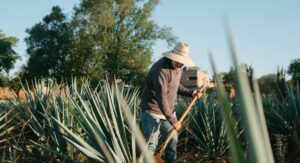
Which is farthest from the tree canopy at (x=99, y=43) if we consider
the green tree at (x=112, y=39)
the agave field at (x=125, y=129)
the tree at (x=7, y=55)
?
the agave field at (x=125, y=129)

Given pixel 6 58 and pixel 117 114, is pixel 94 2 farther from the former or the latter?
pixel 117 114

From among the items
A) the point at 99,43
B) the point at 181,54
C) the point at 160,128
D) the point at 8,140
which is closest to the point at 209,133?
the point at 160,128

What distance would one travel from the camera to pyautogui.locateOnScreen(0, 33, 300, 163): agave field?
62 cm

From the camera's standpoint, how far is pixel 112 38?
4594 centimetres

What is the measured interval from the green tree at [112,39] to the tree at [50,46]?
131 cm

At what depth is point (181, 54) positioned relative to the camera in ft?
18.2

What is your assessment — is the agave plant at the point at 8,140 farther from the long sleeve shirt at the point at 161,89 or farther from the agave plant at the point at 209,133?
the agave plant at the point at 209,133

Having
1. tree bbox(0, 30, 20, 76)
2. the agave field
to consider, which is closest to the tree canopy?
tree bbox(0, 30, 20, 76)

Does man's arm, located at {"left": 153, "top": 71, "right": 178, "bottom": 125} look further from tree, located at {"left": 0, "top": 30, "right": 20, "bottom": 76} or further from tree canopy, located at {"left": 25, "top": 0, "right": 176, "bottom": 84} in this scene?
tree, located at {"left": 0, "top": 30, "right": 20, "bottom": 76}

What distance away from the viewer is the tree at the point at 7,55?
5888 cm

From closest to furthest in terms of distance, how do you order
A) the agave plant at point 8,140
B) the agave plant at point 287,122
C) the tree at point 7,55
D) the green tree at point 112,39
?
the agave plant at point 8,140 → the agave plant at point 287,122 → the green tree at point 112,39 → the tree at point 7,55

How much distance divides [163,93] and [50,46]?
43217mm

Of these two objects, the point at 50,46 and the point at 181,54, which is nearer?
the point at 181,54

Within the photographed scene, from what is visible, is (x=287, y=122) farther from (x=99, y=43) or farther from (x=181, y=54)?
(x=99, y=43)
